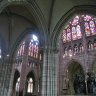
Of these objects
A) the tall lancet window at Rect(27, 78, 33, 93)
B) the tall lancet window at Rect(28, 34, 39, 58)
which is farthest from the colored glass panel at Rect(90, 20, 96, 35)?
the tall lancet window at Rect(27, 78, 33, 93)

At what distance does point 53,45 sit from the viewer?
39.2 feet

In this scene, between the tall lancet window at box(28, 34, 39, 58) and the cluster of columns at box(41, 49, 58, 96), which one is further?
the tall lancet window at box(28, 34, 39, 58)

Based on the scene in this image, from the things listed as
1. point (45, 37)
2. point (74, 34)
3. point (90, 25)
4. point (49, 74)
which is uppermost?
point (90, 25)

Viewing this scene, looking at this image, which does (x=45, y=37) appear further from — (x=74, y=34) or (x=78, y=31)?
(x=74, y=34)

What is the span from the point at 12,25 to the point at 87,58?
42.5 feet

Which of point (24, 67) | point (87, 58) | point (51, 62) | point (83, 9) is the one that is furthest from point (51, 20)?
point (24, 67)

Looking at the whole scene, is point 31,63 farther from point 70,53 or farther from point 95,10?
point 95,10

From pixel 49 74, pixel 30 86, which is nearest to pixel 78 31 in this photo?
pixel 30 86

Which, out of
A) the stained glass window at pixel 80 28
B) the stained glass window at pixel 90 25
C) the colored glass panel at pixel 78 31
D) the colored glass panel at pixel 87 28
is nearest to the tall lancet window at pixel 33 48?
the stained glass window at pixel 80 28

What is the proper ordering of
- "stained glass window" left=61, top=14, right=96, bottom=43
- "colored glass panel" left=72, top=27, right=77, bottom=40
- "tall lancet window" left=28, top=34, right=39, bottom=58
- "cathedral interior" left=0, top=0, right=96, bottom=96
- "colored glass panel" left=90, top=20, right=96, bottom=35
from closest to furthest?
1. "cathedral interior" left=0, top=0, right=96, bottom=96
2. "colored glass panel" left=90, top=20, right=96, bottom=35
3. "stained glass window" left=61, top=14, right=96, bottom=43
4. "colored glass panel" left=72, top=27, right=77, bottom=40
5. "tall lancet window" left=28, top=34, right=39, bottom=58

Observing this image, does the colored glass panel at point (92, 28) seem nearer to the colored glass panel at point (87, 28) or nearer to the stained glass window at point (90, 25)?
the stained glass window at point (90, 25)

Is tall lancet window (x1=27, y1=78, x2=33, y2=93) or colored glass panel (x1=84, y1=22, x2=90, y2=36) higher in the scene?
colored glass panel (x1=84, y1=22, x2=90, y2=36)

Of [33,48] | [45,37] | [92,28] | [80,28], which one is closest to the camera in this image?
[45,37]

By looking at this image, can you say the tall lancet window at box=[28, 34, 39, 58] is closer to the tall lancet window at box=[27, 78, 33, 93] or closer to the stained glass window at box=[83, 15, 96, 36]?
the tall lancet window at box=[27, 78, 33, 93]
